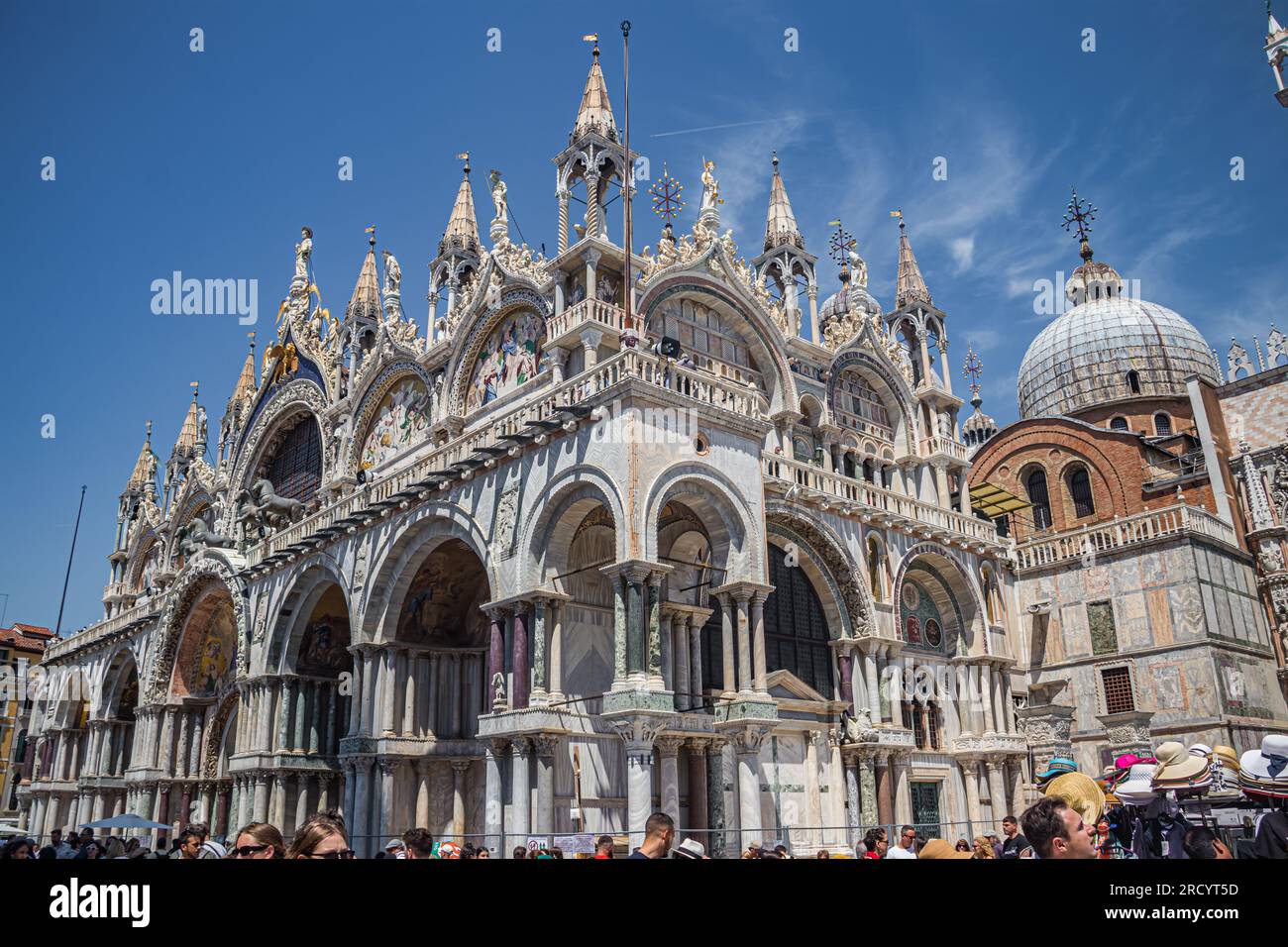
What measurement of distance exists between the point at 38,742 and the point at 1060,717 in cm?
4552

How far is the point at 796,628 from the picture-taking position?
26250 millimetres

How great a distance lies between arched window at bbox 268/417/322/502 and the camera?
3697cm

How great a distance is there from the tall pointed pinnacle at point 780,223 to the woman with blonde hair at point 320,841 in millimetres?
27552

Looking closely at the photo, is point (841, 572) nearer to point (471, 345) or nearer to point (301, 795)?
point (471, 345)

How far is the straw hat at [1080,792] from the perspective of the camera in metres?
7.80

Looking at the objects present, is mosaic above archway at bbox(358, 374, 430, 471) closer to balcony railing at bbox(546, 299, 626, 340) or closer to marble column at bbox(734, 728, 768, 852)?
balcony railing at bbox(546, 299, 626, 340)

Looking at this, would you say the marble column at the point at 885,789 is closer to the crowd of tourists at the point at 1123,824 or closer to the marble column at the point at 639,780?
the marble column at the point at 639,780

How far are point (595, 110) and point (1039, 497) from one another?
2427 centimetres

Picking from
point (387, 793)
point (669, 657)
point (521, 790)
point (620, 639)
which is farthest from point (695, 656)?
point (387, 793)

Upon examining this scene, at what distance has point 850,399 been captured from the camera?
3098 centimetres

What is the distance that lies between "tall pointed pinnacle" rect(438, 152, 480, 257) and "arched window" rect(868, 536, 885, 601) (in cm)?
1568

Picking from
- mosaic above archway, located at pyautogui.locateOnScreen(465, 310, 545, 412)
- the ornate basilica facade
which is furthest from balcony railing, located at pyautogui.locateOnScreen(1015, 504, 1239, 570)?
mosaic above archway, located at pyautogui.locateOnScreen(465, 310, 545, 412)
